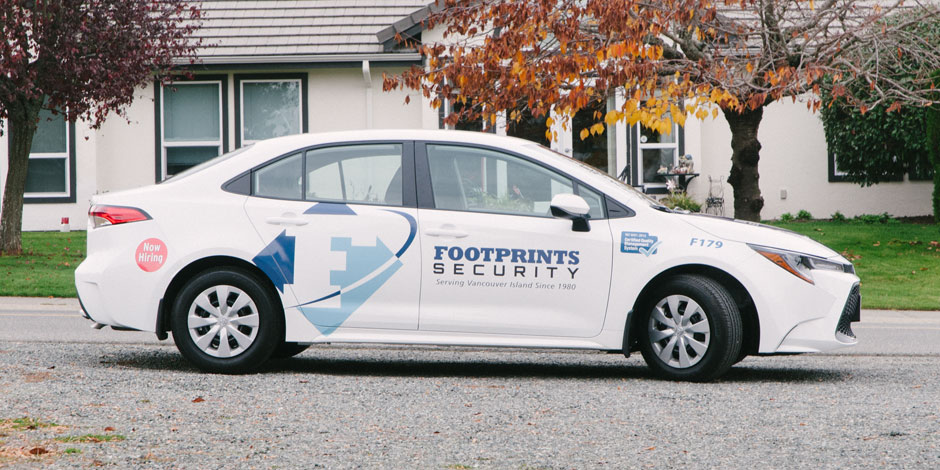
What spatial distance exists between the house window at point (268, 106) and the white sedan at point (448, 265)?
1450 cm

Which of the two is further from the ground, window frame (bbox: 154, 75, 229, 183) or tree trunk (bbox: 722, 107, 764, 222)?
window frame (bbox: 154, 75, 229, 183)

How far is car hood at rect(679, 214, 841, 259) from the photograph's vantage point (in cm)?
710

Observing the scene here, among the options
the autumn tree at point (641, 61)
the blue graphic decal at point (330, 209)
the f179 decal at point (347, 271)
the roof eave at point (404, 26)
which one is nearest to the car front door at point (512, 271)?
the f179 decal at point (347, 271)

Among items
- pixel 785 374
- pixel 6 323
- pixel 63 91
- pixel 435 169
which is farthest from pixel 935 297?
pixel 63 91

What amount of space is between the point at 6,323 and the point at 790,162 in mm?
15910

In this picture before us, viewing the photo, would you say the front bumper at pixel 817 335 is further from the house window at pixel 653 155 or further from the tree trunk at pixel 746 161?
the house window at pixel 653 155

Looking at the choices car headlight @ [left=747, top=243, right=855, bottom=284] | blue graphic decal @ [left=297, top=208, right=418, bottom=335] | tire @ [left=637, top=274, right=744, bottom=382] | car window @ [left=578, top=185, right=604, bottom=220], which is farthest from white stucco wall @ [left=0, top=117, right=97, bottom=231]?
car headlight @ [left=747, top=243, right=855, bottom=284]

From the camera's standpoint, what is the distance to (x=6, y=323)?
10.2 meters

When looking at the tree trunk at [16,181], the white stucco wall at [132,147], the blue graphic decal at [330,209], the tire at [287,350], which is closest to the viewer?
the blue graphic decal at [330,209]

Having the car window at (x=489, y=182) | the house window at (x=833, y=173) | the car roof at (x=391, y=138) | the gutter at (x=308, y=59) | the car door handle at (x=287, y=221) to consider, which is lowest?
the car door handle at (x=287, y=221)

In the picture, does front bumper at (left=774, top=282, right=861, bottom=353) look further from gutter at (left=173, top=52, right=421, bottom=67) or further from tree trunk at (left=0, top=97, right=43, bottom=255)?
gutter at (left=173, top=52, right=421, bottom=67)

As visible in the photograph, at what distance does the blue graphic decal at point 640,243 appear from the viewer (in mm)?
7051

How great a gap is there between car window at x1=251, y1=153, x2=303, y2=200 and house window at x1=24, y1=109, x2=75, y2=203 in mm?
15572

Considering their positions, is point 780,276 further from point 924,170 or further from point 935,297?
point 924,170
